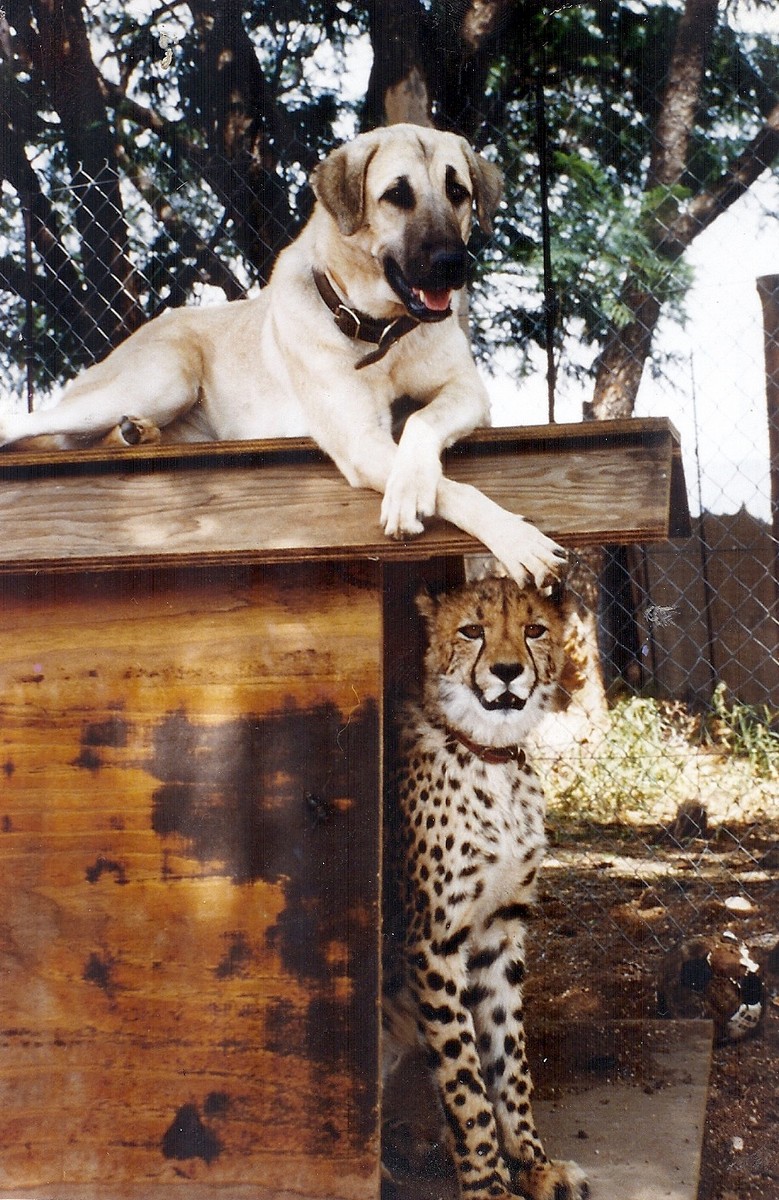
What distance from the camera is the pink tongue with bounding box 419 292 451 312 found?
179 cm

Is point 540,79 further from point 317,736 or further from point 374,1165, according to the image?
point 374,1165

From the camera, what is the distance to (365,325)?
1979 mm

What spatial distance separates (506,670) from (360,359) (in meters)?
0.64

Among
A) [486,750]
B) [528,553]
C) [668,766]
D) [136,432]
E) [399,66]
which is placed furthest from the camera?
[668,766]

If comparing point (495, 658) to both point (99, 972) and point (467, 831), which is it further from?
point (99, 972)

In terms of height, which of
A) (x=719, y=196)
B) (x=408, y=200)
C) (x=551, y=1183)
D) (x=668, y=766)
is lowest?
(x=551, y=1183)

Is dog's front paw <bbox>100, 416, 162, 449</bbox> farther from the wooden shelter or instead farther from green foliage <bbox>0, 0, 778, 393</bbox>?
green foliage <bbox>0, 0, 778, 393</bbox>

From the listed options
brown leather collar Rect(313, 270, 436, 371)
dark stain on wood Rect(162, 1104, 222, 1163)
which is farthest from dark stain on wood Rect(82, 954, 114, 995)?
brown leather collar Rect(313, 270, 436, 371)

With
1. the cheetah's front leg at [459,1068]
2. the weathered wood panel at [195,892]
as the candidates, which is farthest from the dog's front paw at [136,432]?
the cheetah's front leg at [459,1068]

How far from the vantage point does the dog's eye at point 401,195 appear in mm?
1896

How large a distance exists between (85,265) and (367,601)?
7.00 ft

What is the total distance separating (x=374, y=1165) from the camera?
1.72 meters

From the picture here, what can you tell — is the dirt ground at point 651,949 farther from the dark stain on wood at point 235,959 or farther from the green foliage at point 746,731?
the dark stain on wood at point 235,959

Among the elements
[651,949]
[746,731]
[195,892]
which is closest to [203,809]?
[195,892]
